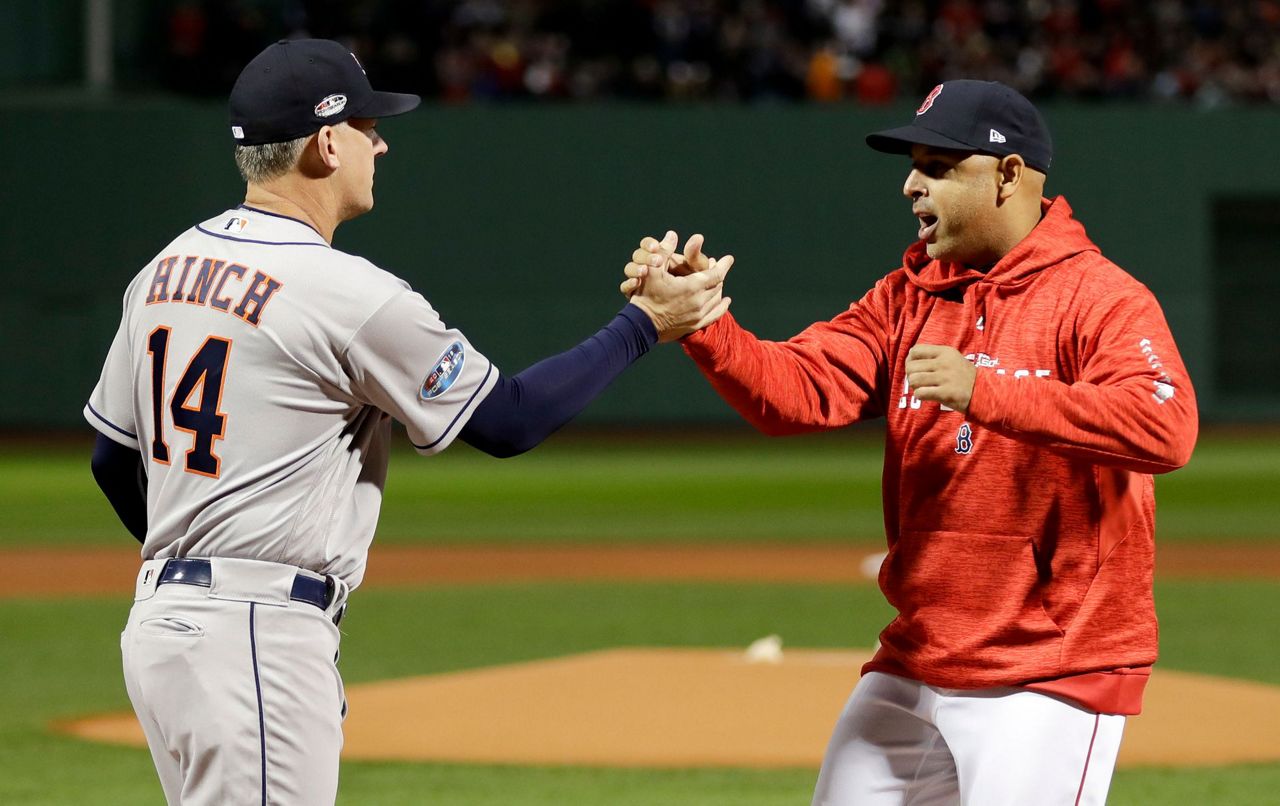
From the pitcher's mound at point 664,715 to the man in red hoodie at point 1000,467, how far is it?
3.56 m

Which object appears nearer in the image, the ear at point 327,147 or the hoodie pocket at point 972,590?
the ear at point 327,147

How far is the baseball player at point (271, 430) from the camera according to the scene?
11.3 feet

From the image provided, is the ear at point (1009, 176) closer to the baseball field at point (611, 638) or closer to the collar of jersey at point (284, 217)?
the collar of jersey at point (284, 217)

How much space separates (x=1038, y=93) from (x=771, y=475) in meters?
8.04

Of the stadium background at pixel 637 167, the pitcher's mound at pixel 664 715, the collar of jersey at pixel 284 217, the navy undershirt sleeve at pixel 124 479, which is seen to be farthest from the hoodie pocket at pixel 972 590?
the stadium background at pixel 637 167

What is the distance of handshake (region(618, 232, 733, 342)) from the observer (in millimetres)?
4051

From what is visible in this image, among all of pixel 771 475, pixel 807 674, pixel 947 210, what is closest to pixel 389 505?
pixel 771 475

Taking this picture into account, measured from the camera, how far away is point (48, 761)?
25.3 feet

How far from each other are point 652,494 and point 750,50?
8814 mm

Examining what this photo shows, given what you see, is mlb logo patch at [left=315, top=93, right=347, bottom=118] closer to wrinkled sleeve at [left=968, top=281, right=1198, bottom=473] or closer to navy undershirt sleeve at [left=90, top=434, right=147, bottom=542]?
navy undershirt sleeve at [left=90, top=434, right=147, bottom=542]

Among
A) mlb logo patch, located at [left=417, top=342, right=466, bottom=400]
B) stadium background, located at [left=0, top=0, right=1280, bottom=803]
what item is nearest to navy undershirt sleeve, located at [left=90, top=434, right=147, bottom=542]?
mlb logo patch, located at [left=417, top=342, right=466, bottom=400]

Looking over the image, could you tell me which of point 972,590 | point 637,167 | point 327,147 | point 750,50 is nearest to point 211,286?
point 327,147

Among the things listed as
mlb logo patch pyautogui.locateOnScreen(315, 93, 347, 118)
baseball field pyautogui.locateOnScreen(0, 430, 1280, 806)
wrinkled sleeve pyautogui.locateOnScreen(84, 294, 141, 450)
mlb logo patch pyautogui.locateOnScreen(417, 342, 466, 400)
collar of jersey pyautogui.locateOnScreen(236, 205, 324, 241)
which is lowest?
baseball field pyautogui.locateOnScreen(0, 430, 1280, 806)

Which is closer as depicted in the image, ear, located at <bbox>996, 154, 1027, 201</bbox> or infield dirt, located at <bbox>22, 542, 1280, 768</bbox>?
ear, located at <bbox>996, 154, 1027, 201</bbox>
